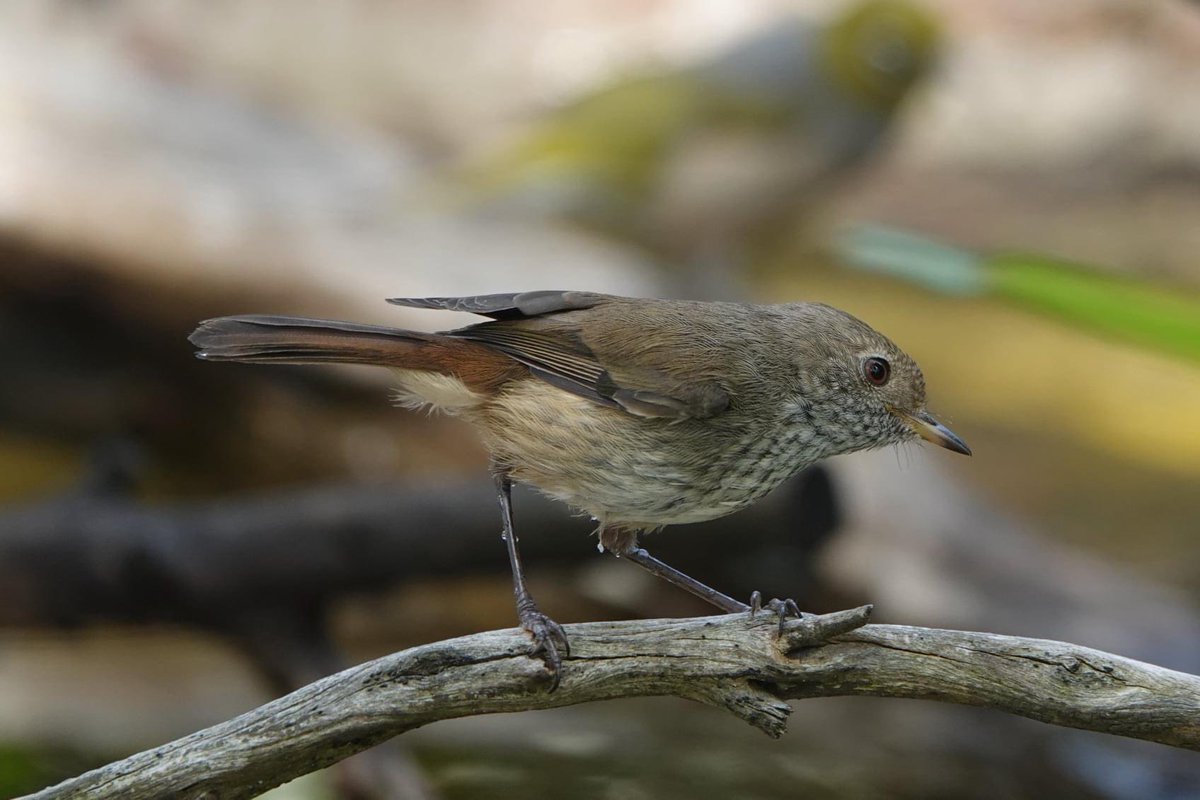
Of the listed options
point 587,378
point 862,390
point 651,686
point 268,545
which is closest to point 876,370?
point 862,390

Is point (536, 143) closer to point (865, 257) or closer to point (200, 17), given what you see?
point (200, 17)

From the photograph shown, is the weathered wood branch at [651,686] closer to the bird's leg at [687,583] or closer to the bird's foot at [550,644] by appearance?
the bird's foot at [550,644]

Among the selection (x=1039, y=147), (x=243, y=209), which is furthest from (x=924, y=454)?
(x=1039, y=147)

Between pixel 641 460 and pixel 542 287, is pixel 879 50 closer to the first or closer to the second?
pixel 542 287

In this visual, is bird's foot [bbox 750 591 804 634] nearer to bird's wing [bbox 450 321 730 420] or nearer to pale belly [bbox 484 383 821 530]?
pale belly [bbox 484 383 821 530]

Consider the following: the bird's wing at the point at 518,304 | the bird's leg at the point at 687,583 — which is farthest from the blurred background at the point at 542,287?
the bird's leg at the point at 687,583

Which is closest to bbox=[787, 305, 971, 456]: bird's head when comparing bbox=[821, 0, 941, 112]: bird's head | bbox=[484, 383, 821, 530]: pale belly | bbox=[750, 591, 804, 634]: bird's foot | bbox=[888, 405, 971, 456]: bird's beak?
bbox=[888, 405, 971, 456]: bird's beak

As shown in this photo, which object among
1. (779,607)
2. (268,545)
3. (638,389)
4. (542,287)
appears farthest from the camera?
(542,287)
